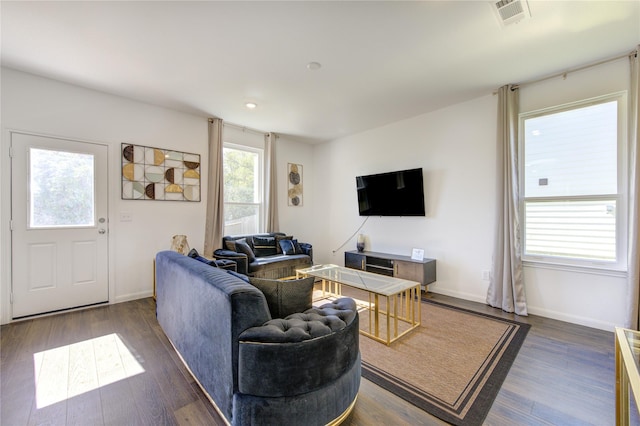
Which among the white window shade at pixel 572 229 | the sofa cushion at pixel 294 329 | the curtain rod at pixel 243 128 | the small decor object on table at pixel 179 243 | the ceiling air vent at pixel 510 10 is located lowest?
the sofa cushion at pixel 294 329

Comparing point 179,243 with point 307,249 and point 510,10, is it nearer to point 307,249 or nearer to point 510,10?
point 307,249

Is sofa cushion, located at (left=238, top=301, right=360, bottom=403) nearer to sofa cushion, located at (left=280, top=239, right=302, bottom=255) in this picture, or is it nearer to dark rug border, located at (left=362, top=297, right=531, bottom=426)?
dark rug border, located at (left=362, top=297, right=531, bottom=426)

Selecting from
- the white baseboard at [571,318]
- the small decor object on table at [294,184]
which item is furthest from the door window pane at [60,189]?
the white baseboard at [571,318]

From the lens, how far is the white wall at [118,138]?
2871mm

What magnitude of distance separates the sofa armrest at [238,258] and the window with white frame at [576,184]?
146 inches

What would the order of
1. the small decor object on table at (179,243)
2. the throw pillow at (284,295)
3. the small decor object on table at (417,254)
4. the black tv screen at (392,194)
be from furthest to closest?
the black tv screen at (392,194) < the small decor object on table at (417,254) < the small decor object on table at (179,243) < the throw pillow at (284,295)

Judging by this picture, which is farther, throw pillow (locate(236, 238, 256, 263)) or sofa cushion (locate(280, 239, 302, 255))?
sofa cushion (locate(280, 239, 302, 255))

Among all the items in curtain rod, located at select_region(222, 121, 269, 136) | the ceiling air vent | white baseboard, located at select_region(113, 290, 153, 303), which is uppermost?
the ceiling air vent

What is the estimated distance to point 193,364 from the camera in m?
1.80

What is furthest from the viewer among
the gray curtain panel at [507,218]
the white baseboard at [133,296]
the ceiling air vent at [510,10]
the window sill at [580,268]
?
the white baseboard at [133,296]

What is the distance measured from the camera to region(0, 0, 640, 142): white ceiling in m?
2.02

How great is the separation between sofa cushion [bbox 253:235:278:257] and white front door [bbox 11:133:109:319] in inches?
80.5

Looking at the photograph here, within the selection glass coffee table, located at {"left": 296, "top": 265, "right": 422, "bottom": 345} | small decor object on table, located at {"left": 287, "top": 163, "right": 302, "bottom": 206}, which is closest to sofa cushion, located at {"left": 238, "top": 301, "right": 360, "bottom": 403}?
glass coffee table, located at {"left": 296, "top": 265, "right": 422, "bottom": 345}

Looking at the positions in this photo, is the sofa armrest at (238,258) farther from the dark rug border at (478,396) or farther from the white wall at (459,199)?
the dark rug border at (478,396)
